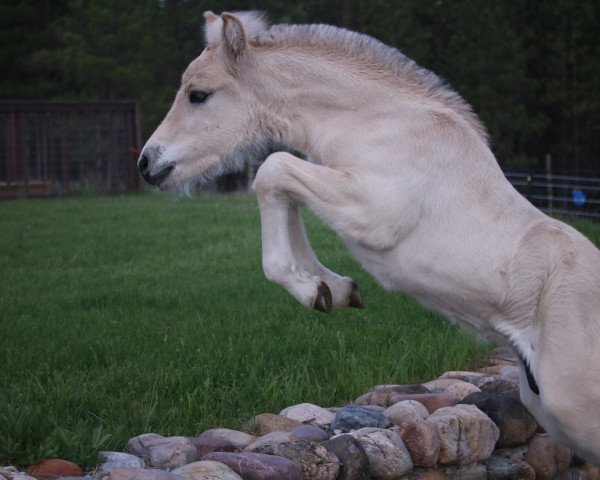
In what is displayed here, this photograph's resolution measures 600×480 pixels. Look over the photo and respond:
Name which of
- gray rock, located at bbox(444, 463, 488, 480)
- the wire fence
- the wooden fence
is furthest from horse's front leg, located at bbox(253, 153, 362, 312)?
the wooden fence

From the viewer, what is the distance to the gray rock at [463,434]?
5316 mm

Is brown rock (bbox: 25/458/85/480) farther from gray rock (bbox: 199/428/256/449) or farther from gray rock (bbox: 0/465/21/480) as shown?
gray rock (bbox: 199/428/256/449)

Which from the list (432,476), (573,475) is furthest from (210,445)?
(573,475)

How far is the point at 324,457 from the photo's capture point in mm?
4621

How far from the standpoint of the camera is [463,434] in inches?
213

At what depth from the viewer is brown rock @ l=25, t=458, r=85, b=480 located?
411cm

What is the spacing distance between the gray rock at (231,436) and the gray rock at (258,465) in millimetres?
364

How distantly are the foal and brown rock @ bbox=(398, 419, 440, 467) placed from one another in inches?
23.9

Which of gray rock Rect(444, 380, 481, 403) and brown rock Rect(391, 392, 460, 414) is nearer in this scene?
brown rock Rect(391, 392, 460, 414)

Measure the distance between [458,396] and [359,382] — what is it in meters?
0.63

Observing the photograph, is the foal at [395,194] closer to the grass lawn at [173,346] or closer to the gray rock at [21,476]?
the grass lawn at [173,346]

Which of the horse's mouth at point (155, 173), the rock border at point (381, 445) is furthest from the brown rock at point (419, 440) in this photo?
the horse's mouth at point (155, 173)

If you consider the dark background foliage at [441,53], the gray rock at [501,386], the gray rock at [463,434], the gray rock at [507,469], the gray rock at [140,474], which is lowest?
the gray rock at [507,469]

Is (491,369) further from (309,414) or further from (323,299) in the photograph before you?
(323,299)
